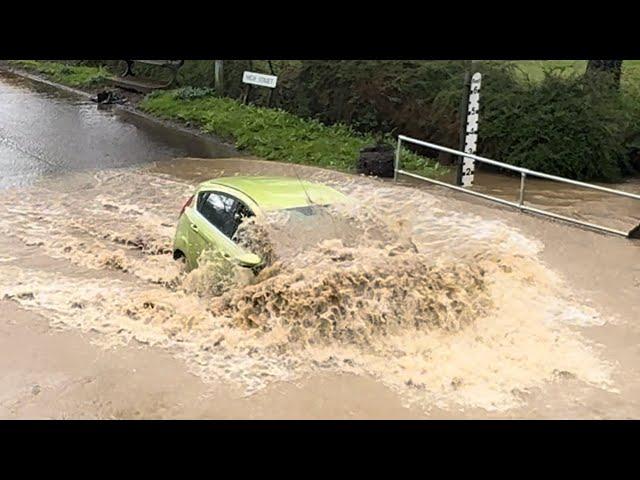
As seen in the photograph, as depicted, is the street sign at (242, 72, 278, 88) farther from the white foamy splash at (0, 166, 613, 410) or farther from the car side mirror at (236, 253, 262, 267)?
the car side mirror at (236, 253, 262, 267)

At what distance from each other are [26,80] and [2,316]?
21.0 metres


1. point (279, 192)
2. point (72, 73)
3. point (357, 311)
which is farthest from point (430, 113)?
point (72, 73)

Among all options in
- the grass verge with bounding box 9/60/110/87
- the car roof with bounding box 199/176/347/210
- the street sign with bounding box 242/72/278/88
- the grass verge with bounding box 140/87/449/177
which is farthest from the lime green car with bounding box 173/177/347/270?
the grass verge with bounding box 9/60/110/87

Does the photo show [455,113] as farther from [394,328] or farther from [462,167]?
[394,328]

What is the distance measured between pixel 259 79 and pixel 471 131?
7.07m

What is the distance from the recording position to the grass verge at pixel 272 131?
18.2 metres

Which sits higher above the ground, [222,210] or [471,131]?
[471,131]

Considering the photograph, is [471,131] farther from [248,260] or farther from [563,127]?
[248,260]

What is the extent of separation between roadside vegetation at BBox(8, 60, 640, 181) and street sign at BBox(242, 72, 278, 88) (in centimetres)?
54

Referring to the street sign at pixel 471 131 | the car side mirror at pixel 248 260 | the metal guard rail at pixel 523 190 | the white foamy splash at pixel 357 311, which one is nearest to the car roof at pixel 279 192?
the white foamy splash at pixel 357 311

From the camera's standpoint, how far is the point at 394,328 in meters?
9.00

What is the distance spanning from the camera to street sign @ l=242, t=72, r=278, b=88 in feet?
64.6

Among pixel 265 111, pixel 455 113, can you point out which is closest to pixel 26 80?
pixel 265 111

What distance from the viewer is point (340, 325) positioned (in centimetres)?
893
